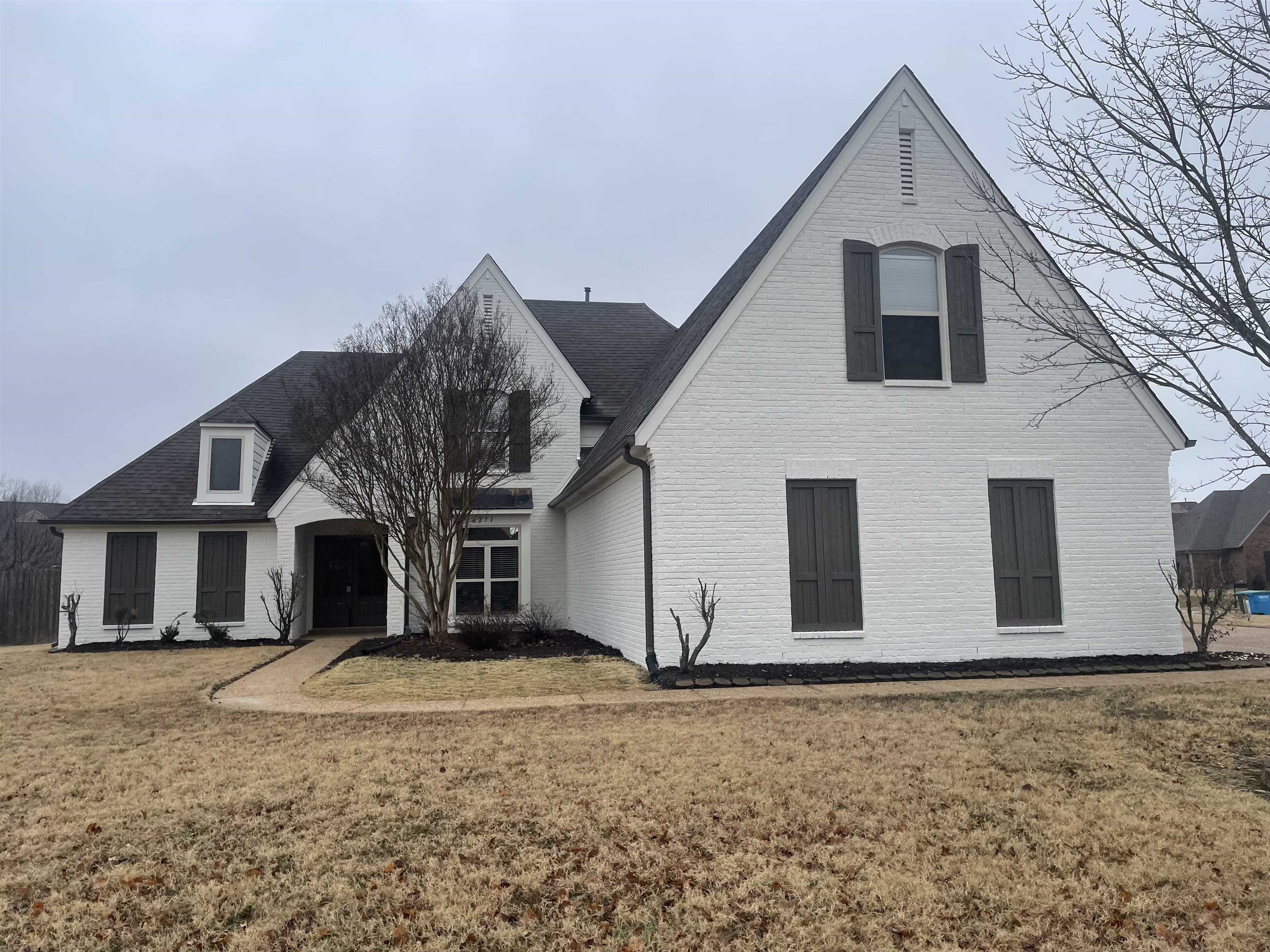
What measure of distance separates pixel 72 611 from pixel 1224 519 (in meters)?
50.6

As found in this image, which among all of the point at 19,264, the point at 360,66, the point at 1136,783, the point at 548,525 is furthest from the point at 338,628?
the point at 1136,783

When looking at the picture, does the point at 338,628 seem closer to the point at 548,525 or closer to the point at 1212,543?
the point at 548,525

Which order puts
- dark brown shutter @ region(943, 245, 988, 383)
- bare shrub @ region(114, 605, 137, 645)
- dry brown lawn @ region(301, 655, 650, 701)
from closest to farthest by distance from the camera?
dry brown lawn @ region(301, 655, 650, 701), dark brown shutter @ region(943, 245, 988, 383), bare shrub @ region(114, 605, 137, 645)

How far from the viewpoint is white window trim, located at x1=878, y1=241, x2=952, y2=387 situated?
39.2ft

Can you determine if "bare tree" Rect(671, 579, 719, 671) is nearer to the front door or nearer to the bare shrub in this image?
the front door

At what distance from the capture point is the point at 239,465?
63.0 ft

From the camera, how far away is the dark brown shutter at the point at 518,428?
14.9 m

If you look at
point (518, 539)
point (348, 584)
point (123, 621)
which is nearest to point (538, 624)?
point (518, 539)

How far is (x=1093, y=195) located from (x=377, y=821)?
6.76 meters

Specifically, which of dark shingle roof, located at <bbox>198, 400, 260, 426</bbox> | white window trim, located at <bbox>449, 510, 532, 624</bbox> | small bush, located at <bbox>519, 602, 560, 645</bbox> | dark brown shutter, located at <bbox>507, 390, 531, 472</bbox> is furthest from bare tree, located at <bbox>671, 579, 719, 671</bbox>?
dark shingle roof, located at <bbox>198, 400, 260, 426</bbox>

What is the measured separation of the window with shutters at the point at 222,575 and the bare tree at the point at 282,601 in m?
0.62

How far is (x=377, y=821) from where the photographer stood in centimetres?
521

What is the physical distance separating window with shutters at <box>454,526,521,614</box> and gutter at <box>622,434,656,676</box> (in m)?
6.70

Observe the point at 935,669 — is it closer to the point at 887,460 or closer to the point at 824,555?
the point at 824,555
